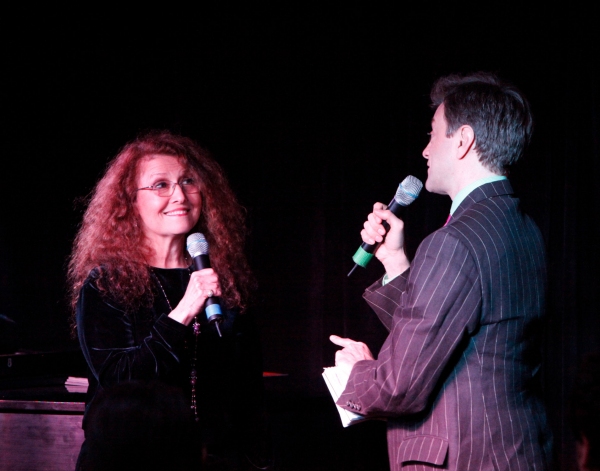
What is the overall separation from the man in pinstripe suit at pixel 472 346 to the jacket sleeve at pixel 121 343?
0.62m

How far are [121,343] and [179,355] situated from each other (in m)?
0.21

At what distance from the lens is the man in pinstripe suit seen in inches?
68.7

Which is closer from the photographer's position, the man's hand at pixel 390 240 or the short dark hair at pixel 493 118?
the short dark hair at pixel 493 118

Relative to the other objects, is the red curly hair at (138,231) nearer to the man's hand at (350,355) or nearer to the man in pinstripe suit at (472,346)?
the man's hand at (350,355)

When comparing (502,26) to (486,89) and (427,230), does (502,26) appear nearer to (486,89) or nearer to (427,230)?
(427,230)

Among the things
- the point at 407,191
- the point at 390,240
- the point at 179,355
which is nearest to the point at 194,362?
the point at 179,355

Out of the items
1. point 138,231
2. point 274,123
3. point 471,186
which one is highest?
point 274,123

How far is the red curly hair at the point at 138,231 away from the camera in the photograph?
7.91 ft

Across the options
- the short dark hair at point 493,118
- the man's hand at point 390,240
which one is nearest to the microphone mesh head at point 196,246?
the man's hand at point 390,240

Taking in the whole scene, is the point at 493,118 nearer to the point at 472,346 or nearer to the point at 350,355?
the point at 472,346

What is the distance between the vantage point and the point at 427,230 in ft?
14.8

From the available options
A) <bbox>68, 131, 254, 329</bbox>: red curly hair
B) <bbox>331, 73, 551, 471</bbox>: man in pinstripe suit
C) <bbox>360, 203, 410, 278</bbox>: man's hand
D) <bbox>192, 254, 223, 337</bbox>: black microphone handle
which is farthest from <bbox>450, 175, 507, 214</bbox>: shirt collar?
<bbox>68, 131, 254, 329</bbox>: red curly hair

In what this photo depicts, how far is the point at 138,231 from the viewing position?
262 cm

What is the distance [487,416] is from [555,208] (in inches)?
110
